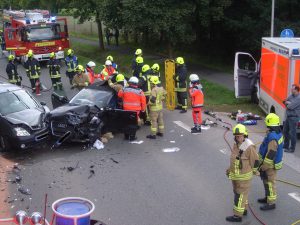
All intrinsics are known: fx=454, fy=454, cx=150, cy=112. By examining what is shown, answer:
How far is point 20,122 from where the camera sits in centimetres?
1123

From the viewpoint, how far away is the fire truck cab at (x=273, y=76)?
40.5 feet

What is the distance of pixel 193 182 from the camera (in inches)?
368

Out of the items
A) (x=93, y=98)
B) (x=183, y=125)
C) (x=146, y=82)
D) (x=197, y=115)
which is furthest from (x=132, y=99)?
(x=183, y=125)

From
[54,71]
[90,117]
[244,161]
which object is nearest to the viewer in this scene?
[244,161]

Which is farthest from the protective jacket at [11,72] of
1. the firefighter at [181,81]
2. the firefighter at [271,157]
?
the firefighter at [271,157]

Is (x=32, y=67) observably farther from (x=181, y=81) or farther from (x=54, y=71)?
(x=181, y=81)

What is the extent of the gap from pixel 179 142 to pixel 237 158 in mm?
4987

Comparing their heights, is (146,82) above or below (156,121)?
above

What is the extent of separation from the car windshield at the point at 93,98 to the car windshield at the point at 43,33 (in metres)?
15.2

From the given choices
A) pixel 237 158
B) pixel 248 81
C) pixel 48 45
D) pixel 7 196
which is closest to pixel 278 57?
pixel 248 81

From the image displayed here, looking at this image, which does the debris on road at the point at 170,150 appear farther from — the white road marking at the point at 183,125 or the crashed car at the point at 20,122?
the crashed car at the point at 20,122

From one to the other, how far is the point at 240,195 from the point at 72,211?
10.2ft

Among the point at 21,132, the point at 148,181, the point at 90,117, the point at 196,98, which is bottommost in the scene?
the point at 148,181

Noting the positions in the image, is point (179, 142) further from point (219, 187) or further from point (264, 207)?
point (264, 207)
